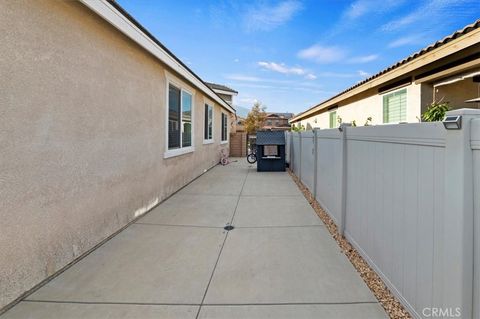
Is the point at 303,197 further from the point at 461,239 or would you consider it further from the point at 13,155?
the point at 13,155

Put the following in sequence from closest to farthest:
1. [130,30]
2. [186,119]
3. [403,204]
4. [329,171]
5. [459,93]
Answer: [403,204]
[130,30]
[329,171]
[459,93]
[186,119]

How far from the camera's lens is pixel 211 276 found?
2.84 m

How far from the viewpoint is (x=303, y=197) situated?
637cm

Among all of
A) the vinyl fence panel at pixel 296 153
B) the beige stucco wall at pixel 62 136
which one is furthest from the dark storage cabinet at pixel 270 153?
the beige stucco wall at pixel 62 136

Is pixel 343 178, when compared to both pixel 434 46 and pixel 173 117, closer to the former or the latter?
pixel 434 46

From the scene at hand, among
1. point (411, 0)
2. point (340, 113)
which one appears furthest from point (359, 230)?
point (340, 113)

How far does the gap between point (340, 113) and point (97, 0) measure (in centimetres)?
1032

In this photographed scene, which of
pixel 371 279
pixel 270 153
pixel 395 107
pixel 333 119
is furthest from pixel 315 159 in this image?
pixel 333 119

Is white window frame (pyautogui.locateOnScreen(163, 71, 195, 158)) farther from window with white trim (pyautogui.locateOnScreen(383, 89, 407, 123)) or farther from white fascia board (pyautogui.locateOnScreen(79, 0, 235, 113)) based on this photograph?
window with white trim (pyautogui.locateOnScreen(383, 89, 407, 123))

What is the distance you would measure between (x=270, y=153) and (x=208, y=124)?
3024 millimetres
